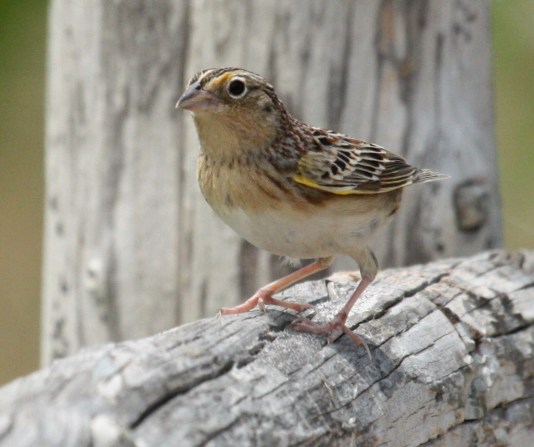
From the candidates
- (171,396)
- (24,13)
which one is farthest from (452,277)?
(24,13)

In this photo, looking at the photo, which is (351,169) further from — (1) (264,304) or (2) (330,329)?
(2) (330,329)

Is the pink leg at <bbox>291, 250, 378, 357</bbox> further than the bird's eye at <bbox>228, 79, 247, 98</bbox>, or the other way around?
the bird's eye at <bbox>228, 79, 247, 98</bbox>

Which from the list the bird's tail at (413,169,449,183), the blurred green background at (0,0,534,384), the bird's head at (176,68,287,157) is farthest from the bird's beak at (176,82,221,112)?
the blurred green background at (0,0,534,384)

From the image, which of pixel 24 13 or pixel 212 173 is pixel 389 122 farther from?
pixel 24 13

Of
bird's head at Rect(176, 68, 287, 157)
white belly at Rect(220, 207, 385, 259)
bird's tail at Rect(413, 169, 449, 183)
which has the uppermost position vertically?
bird's head at Rect(176, 68, 287, 157)

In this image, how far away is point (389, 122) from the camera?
17.9 feet

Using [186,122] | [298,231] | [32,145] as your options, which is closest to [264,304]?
[298,231]

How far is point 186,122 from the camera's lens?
5.28 meters

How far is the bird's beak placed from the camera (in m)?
3.95

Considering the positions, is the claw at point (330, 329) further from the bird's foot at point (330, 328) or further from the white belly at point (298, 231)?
the white belly at point (298, 231)

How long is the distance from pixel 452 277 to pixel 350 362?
3.78ft

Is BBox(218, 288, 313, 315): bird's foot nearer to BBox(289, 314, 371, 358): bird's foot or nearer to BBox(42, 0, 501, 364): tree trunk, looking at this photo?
BBox(289, 314, 371, 358): bird's foot

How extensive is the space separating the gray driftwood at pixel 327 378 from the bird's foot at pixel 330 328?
0.04 metres

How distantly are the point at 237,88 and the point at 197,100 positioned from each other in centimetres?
22
